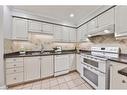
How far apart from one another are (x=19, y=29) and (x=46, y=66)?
4.92 ft

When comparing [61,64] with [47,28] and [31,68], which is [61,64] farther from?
[47,28]

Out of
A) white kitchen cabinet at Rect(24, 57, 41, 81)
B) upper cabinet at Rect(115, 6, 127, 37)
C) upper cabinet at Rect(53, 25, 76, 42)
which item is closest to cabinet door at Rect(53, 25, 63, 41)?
upper cabinet at Rect(53, 25, 76, 42)

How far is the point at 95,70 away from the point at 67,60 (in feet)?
5.38

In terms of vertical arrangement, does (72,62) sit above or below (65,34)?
below

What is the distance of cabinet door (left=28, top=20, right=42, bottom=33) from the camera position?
317 cm

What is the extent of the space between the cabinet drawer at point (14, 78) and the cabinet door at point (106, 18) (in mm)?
2722

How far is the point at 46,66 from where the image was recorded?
312cm

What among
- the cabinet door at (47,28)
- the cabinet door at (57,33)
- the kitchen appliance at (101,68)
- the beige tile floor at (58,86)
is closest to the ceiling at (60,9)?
the cabinet door at (47,28)

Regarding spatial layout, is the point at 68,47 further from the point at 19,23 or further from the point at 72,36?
the point at 19,23

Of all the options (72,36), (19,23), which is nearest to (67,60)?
(72,36)

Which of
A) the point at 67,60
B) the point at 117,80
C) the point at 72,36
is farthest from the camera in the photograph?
the point at 72,36

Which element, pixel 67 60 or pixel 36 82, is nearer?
pixel 36 82

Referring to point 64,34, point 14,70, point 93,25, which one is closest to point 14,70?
point 14,70

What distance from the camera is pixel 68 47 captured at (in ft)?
14.8
